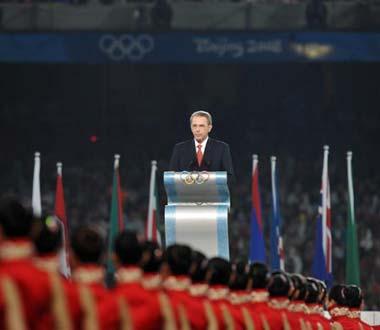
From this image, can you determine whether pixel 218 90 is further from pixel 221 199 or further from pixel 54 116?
pixel 221 199

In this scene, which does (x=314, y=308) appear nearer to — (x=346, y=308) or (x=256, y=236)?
(x=346, y=308)

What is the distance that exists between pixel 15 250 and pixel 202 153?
8.15m

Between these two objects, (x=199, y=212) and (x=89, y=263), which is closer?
(x=89, y=263)

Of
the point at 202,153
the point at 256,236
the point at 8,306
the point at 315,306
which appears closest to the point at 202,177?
the point at 202,153

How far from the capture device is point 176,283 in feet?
35.3

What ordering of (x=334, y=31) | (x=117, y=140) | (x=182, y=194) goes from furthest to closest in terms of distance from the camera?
(x=117, y=140), (x=334, y=31), (x=182, y=194)

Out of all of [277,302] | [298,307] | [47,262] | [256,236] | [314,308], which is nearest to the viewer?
[47,262]

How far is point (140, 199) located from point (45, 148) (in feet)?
13.3

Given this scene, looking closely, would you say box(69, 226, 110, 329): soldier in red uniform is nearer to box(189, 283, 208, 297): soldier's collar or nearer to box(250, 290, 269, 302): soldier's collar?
box(189, 283, 208, 297): soldier's collar

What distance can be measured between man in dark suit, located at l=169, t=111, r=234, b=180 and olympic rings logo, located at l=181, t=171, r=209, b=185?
100cm

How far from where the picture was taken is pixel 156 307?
9.75 meters

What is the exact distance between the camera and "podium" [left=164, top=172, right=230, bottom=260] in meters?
15.1

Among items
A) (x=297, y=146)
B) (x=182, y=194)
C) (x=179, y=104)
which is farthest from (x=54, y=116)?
(x=182, y=194)

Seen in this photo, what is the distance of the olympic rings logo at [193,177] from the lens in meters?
15.1
